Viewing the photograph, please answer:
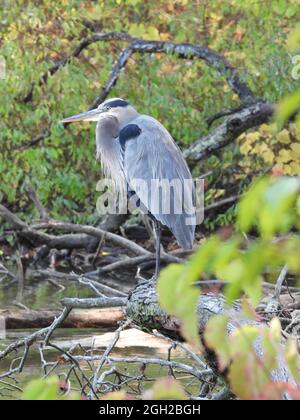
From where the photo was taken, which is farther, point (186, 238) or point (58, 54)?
point (58, 54)

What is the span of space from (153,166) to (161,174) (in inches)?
3.3

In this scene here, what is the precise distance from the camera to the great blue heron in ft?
18.4

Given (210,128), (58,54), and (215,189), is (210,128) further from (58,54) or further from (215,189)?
(58,54)

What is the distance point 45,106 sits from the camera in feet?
29.4

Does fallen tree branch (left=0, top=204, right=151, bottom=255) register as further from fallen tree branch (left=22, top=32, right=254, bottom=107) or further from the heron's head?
the heron's head

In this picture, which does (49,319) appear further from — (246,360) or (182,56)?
(246,360)

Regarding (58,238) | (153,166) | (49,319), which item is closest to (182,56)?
(58,238)

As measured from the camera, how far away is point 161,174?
226 inches

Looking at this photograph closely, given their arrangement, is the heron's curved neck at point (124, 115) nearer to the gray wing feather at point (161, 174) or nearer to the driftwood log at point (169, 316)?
the gray wing feather at point (161, 174)

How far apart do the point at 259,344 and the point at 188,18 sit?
6830 mm

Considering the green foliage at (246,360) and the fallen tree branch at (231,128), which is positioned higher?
the green foliage at (246,360)

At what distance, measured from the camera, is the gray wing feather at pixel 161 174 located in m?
5.60

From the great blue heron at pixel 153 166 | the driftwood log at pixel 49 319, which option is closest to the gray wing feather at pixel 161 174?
the great blue heron at pixel 153 166
